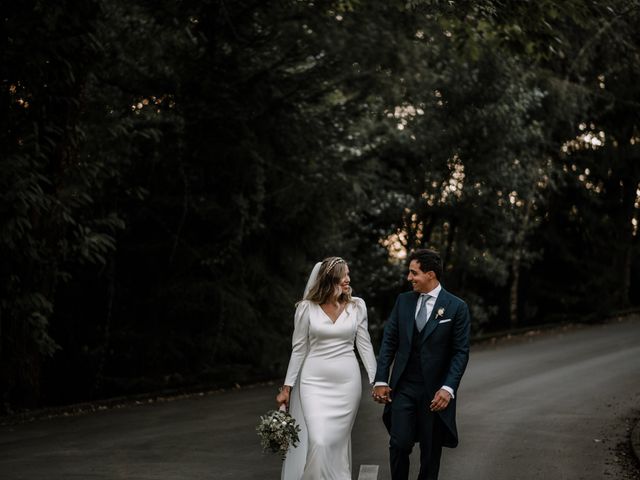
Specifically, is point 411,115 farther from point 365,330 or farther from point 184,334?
point 365,330

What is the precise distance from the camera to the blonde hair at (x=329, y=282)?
770 cm

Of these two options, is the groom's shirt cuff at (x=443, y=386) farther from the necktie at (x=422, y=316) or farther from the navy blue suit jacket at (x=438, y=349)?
the necktie at (x=422, y=316)

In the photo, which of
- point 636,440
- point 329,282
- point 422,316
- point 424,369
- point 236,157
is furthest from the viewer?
point 236,157

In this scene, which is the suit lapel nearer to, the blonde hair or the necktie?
the necktie

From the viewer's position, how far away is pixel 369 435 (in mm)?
11570

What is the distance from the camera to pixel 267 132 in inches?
717

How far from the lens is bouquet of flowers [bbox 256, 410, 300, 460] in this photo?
7.32 m

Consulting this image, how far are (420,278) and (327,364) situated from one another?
108 centimetres

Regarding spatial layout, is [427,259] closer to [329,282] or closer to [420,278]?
[420,278]

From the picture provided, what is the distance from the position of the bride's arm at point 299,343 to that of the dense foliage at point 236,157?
215 inches

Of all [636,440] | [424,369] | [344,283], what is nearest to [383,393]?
[424,369]

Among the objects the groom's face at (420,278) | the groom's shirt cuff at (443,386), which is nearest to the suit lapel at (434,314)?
the groom's face at (420,278)

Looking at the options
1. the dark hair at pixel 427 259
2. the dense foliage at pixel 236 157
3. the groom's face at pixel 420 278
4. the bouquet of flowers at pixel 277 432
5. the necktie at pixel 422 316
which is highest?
the dense foliage at pixel 236 157

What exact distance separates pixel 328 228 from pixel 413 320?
1272 cm
